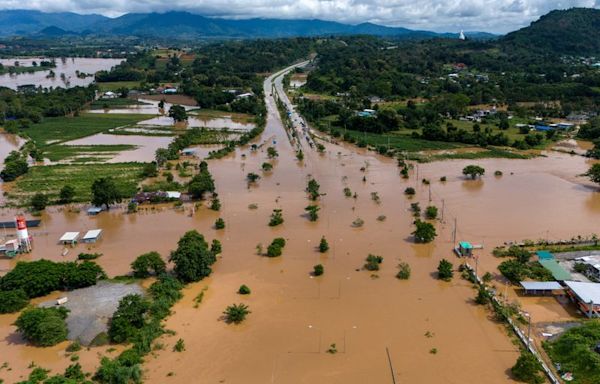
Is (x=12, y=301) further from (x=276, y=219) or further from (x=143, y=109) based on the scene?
(x=143, y=109)

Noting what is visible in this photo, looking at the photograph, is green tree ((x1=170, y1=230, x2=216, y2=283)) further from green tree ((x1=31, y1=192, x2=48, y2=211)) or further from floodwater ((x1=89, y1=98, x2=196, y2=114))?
floodwater ((x1=89, y1=98, x2=196, y2=114))

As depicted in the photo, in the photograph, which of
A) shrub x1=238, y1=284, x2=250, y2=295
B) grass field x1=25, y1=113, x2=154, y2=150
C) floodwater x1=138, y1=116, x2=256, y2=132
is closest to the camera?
shrub x1=238, y1=284, x2=250, y2=295

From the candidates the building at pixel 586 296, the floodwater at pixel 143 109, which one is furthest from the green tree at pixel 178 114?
the building at pixel 586 296

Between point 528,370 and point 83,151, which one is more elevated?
point 83,151

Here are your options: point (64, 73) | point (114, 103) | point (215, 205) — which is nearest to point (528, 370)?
point (215, 205)

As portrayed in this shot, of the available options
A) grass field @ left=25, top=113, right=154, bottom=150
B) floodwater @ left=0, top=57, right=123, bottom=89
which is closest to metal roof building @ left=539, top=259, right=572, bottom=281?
grass field @ left=25, top=113, right=154, bottom=150

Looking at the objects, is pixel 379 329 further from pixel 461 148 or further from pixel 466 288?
pixel 461 148
